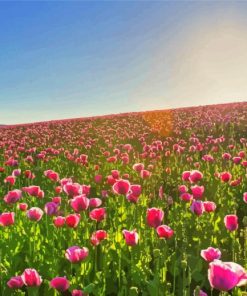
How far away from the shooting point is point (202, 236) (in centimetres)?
447

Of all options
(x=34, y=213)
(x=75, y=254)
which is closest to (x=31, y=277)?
(x=75, y=254)

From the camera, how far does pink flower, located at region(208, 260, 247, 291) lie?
200 centimetres

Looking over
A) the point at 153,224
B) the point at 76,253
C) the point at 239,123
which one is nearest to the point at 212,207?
the point at 153,224

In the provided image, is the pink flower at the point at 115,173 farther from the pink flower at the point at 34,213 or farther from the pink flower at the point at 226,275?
the pink flower at the point at 226,275

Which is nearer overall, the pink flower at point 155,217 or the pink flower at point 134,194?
the pink flower at point 155,217

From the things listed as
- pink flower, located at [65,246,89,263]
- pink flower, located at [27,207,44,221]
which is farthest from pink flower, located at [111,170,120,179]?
pink flower, located at [65,246,89,263]

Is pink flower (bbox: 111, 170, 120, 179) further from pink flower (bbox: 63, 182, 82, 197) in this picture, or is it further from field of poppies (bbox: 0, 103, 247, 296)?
pink flower (bbox: 63, 182, 82, 197)

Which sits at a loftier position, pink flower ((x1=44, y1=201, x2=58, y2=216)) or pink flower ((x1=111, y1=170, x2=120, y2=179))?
pink flower ((x1=111, y1=170, x2=120, y2=179))

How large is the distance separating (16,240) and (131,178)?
3.84 meters

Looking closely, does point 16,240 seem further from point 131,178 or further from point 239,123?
point 239,123

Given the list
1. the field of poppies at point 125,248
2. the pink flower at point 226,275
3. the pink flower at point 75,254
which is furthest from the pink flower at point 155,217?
the pink flower at point 226,275

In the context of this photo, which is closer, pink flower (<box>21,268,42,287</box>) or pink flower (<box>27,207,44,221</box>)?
pink flower (<box>21,268,42,287</box>)

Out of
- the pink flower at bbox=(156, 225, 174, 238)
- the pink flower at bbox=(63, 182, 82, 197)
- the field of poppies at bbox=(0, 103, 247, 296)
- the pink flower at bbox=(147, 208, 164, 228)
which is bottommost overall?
the field of poppies at bbox=(0, 103, 247, 296)

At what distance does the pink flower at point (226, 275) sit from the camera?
200cm
